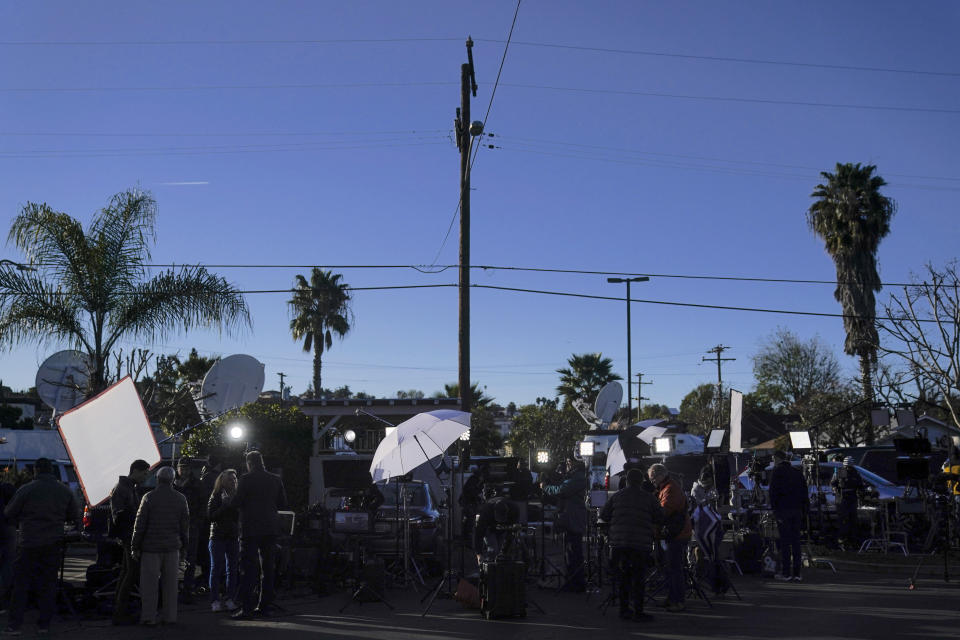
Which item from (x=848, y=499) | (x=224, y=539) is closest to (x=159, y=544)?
(x=224, y=539)

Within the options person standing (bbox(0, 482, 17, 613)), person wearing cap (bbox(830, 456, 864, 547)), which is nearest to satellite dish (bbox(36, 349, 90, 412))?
person standing (bbox(0, 482, 17, 613))

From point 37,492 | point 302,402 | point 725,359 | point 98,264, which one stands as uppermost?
point 725,359

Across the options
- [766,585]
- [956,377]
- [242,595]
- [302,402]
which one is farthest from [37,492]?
[956,377]

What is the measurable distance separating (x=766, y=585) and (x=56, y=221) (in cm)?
1394

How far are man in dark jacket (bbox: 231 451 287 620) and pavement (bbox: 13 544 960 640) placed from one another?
34 cm

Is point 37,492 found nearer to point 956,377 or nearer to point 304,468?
point 304,468

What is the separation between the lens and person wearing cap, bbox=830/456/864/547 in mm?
17734

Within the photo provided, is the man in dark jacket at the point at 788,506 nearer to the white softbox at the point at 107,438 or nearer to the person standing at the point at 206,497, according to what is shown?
the person standing at the point at 206,497

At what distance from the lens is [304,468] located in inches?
794

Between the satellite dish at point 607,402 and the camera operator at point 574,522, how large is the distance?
2068 centimetres

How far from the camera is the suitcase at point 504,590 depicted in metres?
10.8

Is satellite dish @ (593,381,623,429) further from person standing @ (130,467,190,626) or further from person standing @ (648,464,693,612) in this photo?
person standing @ (130,467,190,626)

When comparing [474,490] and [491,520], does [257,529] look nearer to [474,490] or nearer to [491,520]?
[491,520]

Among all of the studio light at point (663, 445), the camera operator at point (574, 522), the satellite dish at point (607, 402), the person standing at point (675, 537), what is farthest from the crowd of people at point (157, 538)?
the satellite dish at point (607, 402)
